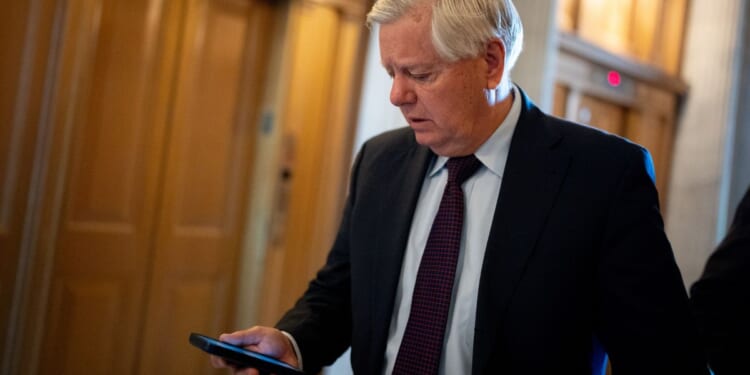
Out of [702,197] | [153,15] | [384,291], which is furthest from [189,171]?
[702,197]

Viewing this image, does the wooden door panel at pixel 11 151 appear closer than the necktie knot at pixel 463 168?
No

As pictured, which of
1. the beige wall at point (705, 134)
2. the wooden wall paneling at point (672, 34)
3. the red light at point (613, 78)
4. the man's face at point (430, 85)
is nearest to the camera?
the man's face at point (430, 85)

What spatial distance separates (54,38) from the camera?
265 centimetres

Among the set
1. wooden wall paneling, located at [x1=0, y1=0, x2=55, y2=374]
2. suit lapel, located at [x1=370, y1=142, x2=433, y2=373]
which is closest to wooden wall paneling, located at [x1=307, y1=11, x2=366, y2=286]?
wooden wall paneling, located at [x1=0, y1=0, x2=55, y2=374]

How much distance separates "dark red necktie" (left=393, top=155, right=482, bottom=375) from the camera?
4.61 ft

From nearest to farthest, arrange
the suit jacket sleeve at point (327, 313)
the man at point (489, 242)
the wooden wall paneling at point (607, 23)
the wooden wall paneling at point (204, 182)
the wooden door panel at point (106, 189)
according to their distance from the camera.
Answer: the man at point (489, 242)
the suit jacket sleeve at point (327, 313)
the wooden door panel at point (106, 189)
the wooden wall paneling at point (204, 182)
the wooden wall paneling at point (607, 23)

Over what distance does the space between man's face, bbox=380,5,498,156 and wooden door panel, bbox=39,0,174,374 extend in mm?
1758

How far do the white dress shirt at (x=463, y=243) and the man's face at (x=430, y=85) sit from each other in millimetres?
68

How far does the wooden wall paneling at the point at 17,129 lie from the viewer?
2541 mm

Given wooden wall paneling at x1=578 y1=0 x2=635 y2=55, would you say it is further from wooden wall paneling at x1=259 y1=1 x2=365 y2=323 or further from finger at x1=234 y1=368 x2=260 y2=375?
finger at x1=234 y1=368 x2=260 y2=375

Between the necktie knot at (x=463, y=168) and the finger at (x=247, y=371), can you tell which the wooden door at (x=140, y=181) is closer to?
the finger at (x=247, y=371)

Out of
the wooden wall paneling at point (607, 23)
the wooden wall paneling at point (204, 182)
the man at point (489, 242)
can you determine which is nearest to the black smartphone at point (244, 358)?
the man at point (489, 242)

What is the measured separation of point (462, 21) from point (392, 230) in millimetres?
466

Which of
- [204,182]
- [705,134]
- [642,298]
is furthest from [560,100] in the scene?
[642,298]
